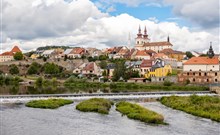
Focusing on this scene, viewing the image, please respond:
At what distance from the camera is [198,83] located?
74.4 metres

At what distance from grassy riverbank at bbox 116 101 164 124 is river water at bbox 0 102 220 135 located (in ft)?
2.35

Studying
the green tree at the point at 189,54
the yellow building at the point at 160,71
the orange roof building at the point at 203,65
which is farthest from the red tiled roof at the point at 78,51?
the orange roof building at the point at 203,65

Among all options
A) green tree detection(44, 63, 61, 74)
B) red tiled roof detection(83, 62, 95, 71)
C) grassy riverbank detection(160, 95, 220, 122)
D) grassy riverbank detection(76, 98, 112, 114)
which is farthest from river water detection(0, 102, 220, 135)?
red tiled roof detection(83, 62, 95, 71)

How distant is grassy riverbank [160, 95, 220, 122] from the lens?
35.7m

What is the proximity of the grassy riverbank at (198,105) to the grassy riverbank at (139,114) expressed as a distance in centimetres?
535

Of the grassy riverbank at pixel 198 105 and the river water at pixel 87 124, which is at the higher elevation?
the grassy riverbank at pixel 198 105

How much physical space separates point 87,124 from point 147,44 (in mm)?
118989

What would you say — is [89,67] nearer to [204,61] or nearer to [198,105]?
[204,61]

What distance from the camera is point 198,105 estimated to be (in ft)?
133

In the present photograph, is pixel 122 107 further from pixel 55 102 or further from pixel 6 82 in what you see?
pixel 6 82

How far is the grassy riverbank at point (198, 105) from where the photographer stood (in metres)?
35.7

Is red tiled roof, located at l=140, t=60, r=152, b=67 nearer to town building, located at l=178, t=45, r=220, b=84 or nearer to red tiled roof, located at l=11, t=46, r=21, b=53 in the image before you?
town building, located at l=178, t=45, r=220, b=84

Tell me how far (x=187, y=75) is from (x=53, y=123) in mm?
51556

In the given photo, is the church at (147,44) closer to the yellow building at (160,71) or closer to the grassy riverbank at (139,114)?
the yellow building at (160,71)
